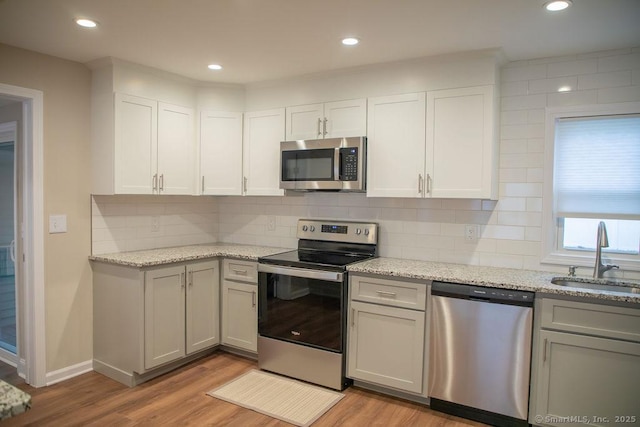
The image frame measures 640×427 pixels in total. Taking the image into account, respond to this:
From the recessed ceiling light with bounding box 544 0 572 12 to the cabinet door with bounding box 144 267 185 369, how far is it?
9.71 ft

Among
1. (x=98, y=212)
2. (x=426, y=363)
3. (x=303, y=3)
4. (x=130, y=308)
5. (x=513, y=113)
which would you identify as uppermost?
(x=303, y=3)

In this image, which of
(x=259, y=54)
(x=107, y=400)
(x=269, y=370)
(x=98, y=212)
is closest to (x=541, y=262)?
(x=269, y=370)

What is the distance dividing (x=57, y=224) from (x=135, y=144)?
0.82 metres

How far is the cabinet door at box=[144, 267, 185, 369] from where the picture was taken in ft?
10.3

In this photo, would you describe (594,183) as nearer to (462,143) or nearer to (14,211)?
(462,143)

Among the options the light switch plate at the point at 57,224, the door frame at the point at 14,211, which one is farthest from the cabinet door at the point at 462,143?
the door frame at the point at 14,211

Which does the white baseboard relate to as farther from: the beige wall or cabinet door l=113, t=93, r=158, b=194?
cabinet door l=113, t=93, r=158, b=194

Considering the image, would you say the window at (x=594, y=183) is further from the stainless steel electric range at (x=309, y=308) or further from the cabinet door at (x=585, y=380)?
the stainless steel electric range at (x=309, y=308)

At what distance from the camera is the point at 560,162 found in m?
3.00

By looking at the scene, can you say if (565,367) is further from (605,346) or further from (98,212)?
(98,212)

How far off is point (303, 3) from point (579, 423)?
9.08ft

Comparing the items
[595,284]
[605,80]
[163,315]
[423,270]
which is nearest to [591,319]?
[595,284]

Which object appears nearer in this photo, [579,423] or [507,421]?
[579,423]

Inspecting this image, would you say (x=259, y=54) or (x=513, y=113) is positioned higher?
(x=259, y=54)
